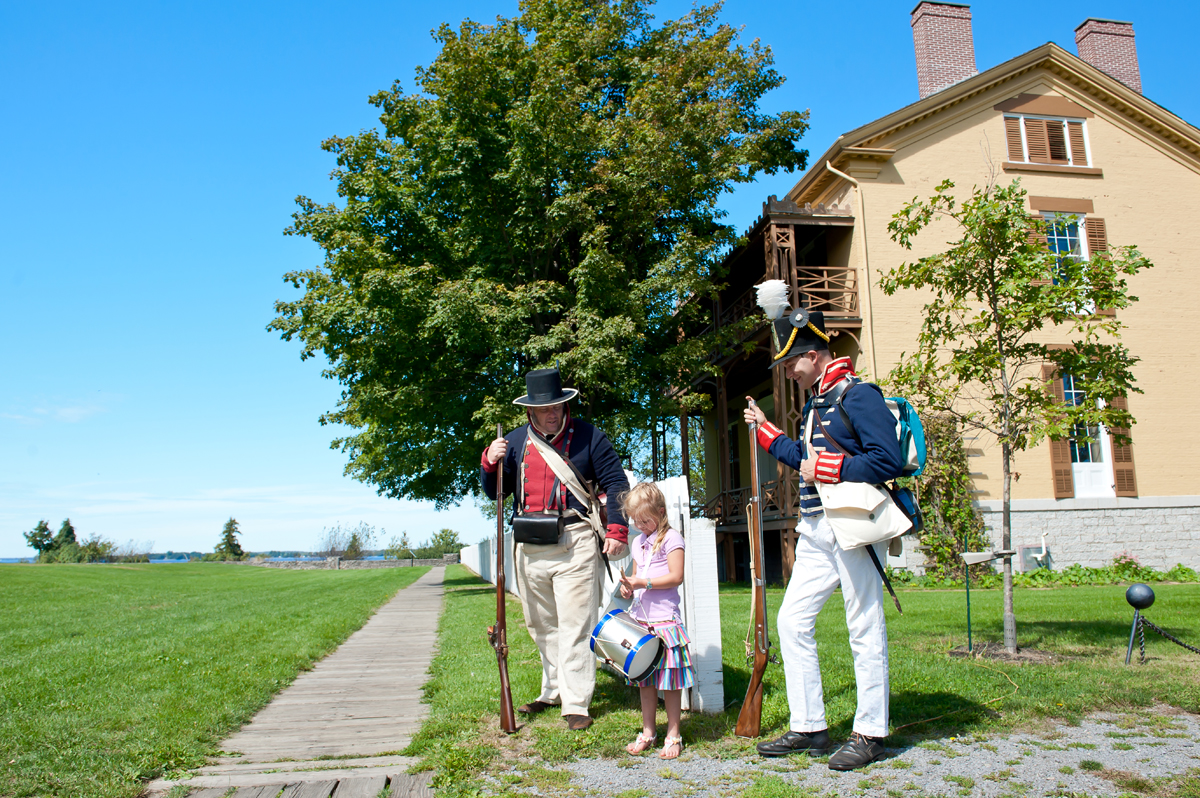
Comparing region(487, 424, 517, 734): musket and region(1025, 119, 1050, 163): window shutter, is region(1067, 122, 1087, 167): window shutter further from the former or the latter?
region(487, 424, 517, 734): musket

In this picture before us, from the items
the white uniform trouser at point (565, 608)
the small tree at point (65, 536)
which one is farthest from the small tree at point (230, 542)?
the white uniform trouser at point (565, 608)

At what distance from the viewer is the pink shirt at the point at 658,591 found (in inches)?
163

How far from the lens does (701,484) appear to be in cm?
3684

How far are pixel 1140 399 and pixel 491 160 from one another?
13.5 metres

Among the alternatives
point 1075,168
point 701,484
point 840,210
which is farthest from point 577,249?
point 701,484

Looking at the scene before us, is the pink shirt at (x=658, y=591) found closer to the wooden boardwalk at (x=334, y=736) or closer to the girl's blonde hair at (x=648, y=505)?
the girl's blonde hair at (x=648, y=505)

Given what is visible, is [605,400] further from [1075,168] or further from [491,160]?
[1075,168]

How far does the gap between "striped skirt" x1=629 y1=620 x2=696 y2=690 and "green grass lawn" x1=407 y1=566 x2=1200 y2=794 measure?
33 centimetres

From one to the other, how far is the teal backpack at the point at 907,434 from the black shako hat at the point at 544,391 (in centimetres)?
151

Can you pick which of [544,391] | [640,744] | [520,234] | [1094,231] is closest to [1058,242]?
[1094,231]

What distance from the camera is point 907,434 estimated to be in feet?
12.5

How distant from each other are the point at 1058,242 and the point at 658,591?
15.3 m

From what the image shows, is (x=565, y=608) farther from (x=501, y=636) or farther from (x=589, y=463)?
(x=589, y=463)

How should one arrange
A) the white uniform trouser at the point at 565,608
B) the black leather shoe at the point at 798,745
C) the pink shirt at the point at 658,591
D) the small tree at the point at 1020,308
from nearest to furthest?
the black leather shoe at the point at 798,745 → the pink shirt at the point at 658,591 → the white uniform trouser at the point at 565,608 → the small tree at the point at 1020,308
